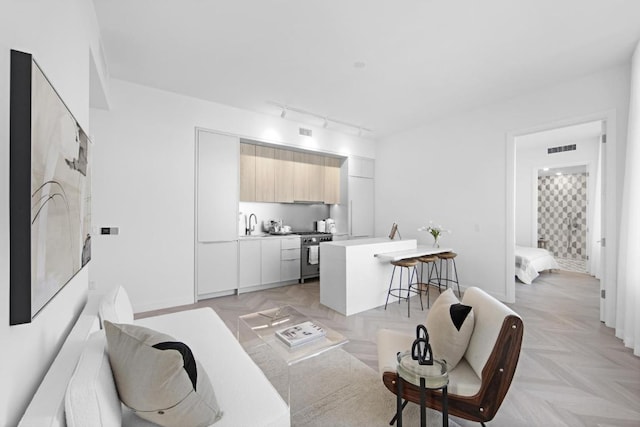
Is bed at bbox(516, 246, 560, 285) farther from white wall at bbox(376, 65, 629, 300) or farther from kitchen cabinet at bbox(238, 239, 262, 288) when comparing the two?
kitchen cabinet at bbox(238, 239, 262, 288)

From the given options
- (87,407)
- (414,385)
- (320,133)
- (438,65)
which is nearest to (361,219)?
(320,133)

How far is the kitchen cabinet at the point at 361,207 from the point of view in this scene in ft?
18.9

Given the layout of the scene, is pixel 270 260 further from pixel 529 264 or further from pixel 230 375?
pixel 529 264

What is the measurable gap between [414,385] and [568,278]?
222 inches

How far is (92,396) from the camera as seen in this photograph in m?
0.90

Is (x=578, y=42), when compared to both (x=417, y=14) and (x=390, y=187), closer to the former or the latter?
(x=417, y=14)

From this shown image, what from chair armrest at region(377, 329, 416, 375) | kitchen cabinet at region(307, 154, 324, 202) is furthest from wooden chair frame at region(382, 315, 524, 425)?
kitchen cabinet at region(307, 154, 324, 202)

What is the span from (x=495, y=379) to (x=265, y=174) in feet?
13.7

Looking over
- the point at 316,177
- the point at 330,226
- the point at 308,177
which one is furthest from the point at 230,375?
the point at 330,226

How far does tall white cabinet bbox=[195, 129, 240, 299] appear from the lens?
404 centimetres

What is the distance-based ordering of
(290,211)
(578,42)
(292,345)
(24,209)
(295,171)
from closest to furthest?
(24,209), (292,345), (578,42), (295,171), (290,211)

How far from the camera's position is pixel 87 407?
2.90ft

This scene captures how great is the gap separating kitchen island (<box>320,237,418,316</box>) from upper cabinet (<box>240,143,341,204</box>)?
1649mm

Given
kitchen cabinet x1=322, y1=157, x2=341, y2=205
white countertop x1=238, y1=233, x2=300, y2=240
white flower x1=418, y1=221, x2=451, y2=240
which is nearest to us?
white flower x1=418, y1=221, x2=451, y2=240
